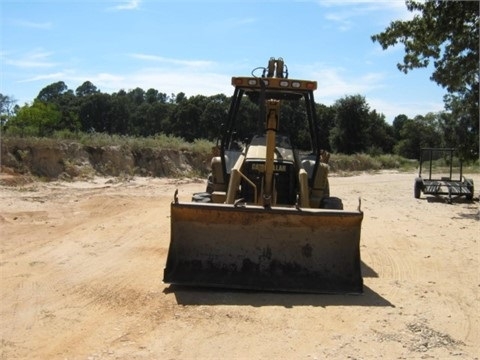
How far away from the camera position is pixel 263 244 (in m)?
6.41

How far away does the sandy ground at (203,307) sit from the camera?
4523mm

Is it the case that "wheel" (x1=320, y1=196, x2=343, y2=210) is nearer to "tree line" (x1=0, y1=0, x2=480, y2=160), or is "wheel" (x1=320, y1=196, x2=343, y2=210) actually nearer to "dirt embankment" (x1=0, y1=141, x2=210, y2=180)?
"tree line" (x1=0, y1=0, x2=480, y2=160)

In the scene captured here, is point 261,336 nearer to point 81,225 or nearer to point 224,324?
point 224,324

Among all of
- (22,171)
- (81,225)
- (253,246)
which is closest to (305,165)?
(253,246)

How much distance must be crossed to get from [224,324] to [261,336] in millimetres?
440

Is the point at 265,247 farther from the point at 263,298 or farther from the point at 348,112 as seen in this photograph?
the point at 348,112

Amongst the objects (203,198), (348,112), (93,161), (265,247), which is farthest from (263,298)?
(348,112)

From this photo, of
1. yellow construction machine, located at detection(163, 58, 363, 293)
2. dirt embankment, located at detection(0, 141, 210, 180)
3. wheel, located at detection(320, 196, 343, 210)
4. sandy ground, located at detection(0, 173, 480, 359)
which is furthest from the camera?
dirt embankment, located at detection(0, 141, 210, 180)

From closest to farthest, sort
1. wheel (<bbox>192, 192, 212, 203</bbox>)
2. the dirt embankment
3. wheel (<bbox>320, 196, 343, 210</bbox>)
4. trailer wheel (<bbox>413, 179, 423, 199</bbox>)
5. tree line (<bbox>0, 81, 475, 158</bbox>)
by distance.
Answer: wheel (<bbox>320, 196, 343, 210</bbox>) → wheel (<bbox>192, 192, 212, 203</bbox>) → trailer wheel (<bbox>413, 179, 423, 199</bbox>) → the dirt embankment → tree line (<bbox>0, 81, 475, 158</bbox>)

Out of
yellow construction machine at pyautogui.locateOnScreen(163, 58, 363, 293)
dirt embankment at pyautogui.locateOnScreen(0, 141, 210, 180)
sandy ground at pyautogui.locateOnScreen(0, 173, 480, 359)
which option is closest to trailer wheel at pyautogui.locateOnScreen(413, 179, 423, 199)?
sandy ground at pyautogui.locateOnScreen(0, 173, 480, 359)

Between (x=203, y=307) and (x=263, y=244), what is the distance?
122 cm

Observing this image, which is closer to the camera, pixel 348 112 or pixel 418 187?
pixel 418 187

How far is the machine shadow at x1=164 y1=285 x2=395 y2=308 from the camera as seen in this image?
18.8 feet

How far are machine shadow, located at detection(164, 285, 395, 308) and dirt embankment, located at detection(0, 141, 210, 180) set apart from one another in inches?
519
